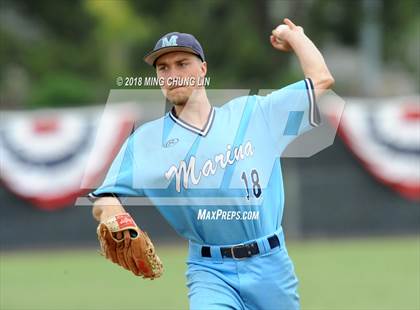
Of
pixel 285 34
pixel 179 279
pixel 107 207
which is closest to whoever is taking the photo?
pixel 107 207

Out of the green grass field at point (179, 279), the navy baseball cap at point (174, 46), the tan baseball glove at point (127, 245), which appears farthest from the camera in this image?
the green grass field at point (179, 279)

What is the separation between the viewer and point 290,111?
223 inches

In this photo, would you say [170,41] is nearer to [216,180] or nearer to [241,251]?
[216,180]

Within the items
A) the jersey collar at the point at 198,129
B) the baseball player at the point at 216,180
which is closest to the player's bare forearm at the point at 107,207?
the baseball player at the point at 216,180

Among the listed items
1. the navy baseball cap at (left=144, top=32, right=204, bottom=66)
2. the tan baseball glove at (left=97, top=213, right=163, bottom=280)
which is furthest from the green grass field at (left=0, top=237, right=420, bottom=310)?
the navy baseball cap at (left=144, top=32, right=204, bottom=66)

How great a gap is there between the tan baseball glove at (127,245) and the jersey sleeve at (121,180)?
0.13 meters

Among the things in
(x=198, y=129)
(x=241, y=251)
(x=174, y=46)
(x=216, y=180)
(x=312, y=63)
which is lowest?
(x=241, y=251)

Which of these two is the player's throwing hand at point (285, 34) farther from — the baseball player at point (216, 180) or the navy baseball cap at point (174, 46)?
the navy baseball cap at point (174, 46)

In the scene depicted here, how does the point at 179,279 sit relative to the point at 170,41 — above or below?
above

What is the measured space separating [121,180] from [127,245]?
346 millimetres

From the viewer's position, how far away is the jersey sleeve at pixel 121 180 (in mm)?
5570

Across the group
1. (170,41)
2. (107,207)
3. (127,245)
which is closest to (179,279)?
(127,245)

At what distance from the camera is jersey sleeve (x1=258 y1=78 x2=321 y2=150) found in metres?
5.61

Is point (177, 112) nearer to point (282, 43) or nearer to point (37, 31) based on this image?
point (282, 43)
